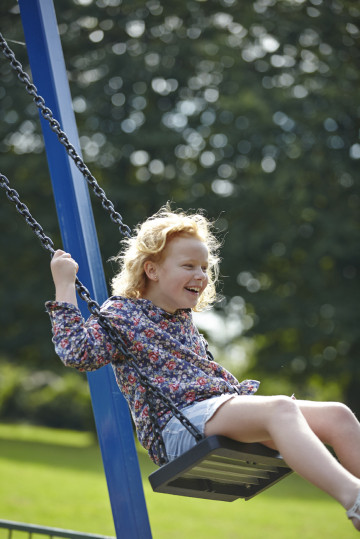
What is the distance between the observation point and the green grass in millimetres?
8961

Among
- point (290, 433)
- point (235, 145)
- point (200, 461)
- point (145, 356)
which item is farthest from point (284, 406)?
point (235, 145)

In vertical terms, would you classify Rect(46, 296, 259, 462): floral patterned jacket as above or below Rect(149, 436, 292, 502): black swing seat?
above

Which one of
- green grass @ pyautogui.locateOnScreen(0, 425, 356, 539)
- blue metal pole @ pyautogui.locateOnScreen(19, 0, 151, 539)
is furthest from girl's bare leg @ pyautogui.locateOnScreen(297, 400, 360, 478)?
green grass @ pyautogui.locateOnScreen(0, 425, 356, 539)

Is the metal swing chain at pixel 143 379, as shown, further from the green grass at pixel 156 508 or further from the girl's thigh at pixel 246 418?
the green grass at pixel 156 508

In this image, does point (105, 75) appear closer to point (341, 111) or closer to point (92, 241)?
point (341, 111)

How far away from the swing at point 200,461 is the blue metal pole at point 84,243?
272mm

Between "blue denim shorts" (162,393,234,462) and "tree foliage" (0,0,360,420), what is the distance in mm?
10191

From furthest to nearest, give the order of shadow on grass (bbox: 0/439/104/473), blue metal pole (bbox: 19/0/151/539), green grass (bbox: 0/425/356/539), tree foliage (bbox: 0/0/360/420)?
shadow on grass (bbox: 0/439/104/473)
tree foliage (bbox: 0/0/360/420)
green grass (bbox: 0/425/356/539)
blue metal pole (bbox: 19/0/151/539)

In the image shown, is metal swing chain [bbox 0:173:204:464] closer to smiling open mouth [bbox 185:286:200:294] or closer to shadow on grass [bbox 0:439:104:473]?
smiling open mouth [bbox 185:286:200:294]

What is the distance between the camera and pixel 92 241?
128 inches

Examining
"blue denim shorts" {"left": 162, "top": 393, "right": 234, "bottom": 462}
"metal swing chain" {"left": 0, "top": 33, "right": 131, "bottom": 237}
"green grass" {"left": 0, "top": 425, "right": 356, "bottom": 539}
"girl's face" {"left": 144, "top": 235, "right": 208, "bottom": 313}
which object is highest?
"green grass" {"left": 0, "top": 425, "right": 356, "bottom": 539}

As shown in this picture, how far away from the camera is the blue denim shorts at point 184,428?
2555 millimetres

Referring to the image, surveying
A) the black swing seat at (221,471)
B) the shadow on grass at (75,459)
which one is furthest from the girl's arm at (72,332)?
the shadow on grass at (75,459)

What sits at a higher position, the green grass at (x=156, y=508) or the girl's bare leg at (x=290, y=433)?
the green grass at (x=156, y=508)
